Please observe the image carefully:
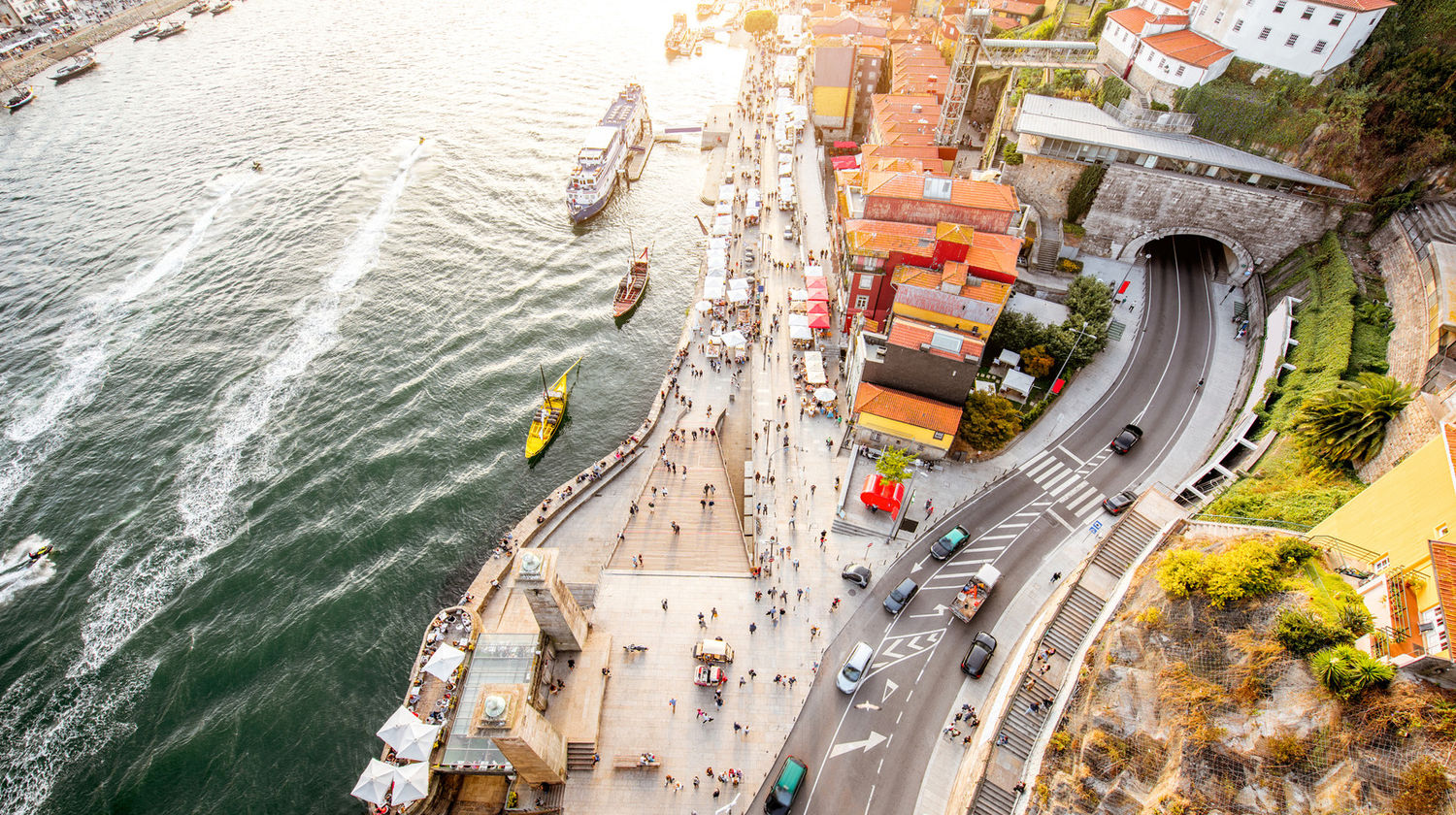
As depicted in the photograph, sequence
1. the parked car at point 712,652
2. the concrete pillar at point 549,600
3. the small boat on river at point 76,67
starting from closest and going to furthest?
the concrete pillar at point 549,600 < the parked car at point 712,652 < the small boat on river at point 76,67

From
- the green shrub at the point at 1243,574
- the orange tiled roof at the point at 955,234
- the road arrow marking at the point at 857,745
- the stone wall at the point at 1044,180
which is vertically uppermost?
the stone wall at the point at 1044,180

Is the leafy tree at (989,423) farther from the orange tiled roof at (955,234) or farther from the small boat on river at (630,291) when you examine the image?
the small boat on river at (630,291)

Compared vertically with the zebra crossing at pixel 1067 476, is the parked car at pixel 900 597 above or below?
below

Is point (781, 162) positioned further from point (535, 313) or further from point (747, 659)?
point (747, 659)

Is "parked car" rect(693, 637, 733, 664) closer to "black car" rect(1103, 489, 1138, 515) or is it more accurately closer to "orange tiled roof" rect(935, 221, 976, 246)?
"black car" rect(1103, 489, 1138, 515)

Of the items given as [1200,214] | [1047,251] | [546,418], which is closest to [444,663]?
[546,418]

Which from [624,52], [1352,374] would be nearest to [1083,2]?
[1352,374]

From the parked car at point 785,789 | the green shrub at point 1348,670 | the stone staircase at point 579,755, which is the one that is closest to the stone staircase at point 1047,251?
the green shrub at point 1348,670
